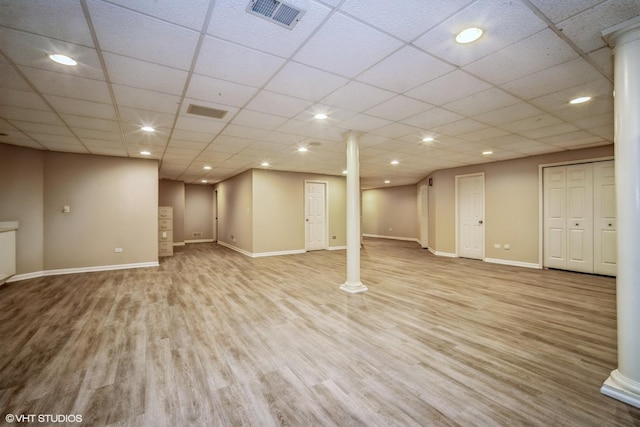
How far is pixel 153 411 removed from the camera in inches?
72.4

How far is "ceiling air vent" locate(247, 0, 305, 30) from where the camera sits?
1801mm

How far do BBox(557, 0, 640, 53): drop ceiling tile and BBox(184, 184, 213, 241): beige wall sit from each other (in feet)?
42.4

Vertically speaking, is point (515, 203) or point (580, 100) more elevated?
point (580, 100)

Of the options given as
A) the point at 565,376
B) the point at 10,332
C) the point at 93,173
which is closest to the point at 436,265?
the point at 565,376

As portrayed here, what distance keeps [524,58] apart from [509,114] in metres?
1.59

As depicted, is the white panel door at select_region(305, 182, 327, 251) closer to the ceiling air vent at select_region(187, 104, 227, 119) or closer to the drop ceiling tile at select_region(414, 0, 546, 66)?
the ceiling air vent at select_region(187, 104, 227, 119)

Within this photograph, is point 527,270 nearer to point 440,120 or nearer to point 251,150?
point 440,120

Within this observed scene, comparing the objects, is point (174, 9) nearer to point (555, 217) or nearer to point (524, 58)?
point (524, 58)

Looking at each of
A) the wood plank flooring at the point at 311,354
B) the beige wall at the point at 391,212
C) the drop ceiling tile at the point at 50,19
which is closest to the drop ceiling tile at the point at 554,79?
the wood plank flooring at the point at 311,354

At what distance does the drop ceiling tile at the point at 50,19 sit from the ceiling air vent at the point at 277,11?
44.7 inches

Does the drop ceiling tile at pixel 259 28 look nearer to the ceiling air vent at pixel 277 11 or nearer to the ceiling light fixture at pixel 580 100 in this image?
the ceiling air vent at pixel 277 11

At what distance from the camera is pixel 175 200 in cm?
1133

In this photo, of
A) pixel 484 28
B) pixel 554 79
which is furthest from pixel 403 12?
pixel 554 79

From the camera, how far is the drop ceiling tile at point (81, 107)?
10.8 feet
